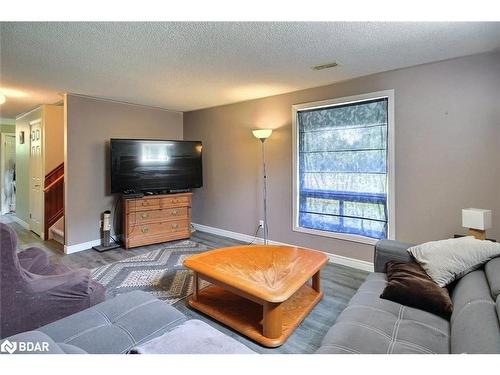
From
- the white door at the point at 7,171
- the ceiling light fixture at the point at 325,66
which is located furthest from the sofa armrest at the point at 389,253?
the white door at the point at 7,171

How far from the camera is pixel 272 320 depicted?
1.81 meters

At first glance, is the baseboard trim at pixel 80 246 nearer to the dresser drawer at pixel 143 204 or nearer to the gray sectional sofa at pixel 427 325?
the dresser drawer at pixel 143 204

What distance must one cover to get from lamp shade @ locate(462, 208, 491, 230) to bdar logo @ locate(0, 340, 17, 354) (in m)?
2.94

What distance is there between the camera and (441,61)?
2.57 m

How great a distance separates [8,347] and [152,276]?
78.3 inches

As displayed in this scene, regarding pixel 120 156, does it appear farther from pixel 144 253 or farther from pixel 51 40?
pixel 51 40

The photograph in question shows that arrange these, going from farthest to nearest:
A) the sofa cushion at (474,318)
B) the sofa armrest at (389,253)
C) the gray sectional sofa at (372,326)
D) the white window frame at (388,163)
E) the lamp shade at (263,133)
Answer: the lamp shade at (263,133) → the white window frame at (388,163) → the sofa armrest at (389,253) → the gray sectional sofa at (372,326) → the sofa cushion at (474,318)

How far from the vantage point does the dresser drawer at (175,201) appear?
4240 mm

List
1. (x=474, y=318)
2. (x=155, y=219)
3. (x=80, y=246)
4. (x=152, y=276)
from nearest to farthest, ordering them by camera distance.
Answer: (x=474, y=318) < (x=152, y=276) < (x=80, y=246) < (x=155, y=219)

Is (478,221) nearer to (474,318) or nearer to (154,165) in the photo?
(474,318)

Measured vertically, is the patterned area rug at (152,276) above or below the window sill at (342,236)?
below

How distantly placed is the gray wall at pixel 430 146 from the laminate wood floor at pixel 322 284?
0.48 meters

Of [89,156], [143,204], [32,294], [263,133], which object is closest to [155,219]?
[143,204]
